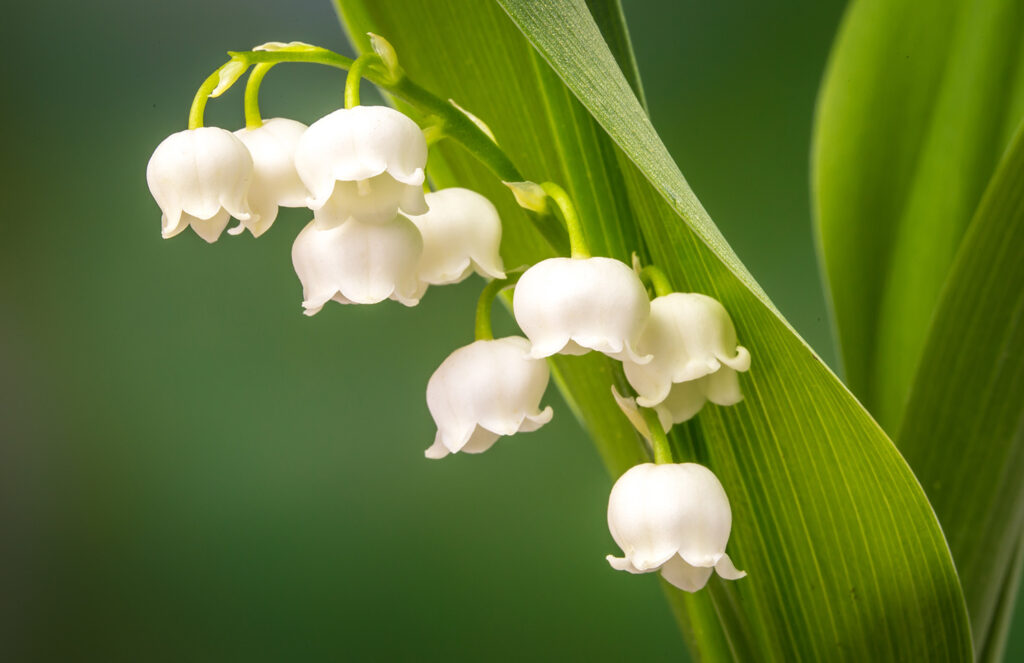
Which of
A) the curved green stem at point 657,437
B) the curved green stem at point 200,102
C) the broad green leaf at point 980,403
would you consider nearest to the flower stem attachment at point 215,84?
the curved green stem at point 200,102

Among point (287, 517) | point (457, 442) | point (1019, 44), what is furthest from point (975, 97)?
point (287, 517)

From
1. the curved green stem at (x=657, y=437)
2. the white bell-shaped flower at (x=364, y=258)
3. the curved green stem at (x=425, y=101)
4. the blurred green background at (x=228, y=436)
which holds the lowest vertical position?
the curved green stem at (x=657, y=437)

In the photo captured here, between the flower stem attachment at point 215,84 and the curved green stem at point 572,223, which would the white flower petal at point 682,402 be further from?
the flower stem attachment at point 215,84

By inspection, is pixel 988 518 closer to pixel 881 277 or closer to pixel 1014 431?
pixel 1014 431

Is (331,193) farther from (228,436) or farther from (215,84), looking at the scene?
(228,436)

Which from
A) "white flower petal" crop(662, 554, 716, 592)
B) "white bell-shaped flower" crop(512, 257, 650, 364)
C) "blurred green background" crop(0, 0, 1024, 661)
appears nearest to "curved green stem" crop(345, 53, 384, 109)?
"white bell-shaped flower" crop(512, 257, 650, 364)

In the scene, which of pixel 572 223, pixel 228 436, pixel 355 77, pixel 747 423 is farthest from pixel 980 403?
pixel 228 436

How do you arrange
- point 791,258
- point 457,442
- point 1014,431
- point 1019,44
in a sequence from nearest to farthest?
point 457,442 → point 1014,431 → point 1019,44 → point 791,258
